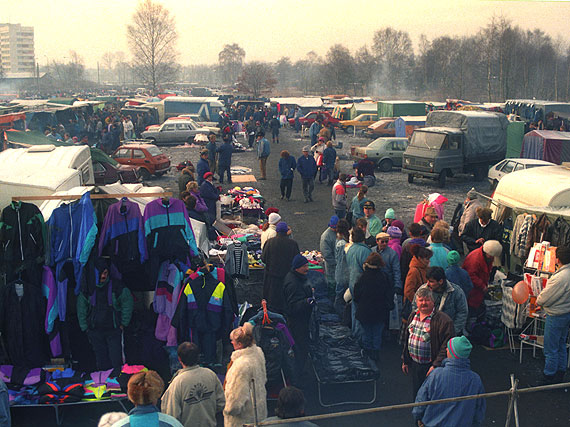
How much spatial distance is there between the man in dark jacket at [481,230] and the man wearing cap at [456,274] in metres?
2.42

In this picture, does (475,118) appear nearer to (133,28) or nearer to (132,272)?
(132,272)

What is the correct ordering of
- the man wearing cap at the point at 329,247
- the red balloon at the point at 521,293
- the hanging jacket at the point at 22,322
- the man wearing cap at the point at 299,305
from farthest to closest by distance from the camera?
the man wearing cap at the point at 329,247 < the red balloon at the point at 521,293 < the man wearing cap at the point at 299,305 < the hanging jacket at the point at 22,322

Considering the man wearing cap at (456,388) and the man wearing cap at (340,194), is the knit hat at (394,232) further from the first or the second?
the man wearing cap at (340,194)

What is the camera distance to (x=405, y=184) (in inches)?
893

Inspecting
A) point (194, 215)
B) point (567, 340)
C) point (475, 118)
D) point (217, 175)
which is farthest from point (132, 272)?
point (475, 118)

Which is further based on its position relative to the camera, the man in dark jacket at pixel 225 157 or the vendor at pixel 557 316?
the man in dark jacket at pixel 225 157

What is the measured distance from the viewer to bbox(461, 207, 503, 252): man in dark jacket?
10617 mm

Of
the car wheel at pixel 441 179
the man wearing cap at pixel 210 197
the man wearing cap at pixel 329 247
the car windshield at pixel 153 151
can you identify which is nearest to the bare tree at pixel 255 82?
the car windshield at pixel 153 151

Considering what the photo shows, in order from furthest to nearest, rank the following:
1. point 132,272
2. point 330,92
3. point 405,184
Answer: point 330,92 → point 405,184 → point 132,272

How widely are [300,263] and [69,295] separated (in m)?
3.09

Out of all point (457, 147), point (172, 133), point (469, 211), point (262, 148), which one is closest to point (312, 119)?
point (172, 133)

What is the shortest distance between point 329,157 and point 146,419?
17.6 meters

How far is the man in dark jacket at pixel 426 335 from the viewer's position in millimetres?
5977

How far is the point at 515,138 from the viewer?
1120 inches
